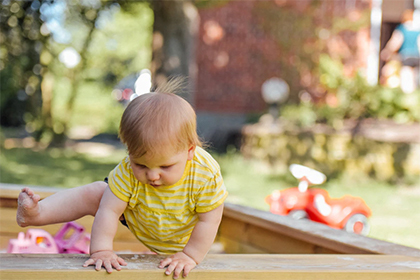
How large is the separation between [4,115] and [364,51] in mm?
8197

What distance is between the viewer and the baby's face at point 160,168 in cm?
157

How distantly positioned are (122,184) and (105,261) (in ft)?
1.03

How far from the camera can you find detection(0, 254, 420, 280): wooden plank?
1411mm

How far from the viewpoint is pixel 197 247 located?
1.63 m

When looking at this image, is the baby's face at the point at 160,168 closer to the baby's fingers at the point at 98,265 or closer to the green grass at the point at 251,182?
the baby's fingers at the point at 98,265

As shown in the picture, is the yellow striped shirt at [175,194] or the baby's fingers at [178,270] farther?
the yellow striped shirt at [175,194]

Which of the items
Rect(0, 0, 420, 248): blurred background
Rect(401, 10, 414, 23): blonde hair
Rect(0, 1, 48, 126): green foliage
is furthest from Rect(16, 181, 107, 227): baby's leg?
Rect(401, 10, 414, 23): blonde hair

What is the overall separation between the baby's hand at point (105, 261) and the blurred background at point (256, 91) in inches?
125

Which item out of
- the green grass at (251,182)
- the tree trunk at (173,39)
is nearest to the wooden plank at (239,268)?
the green grass at (251,182)

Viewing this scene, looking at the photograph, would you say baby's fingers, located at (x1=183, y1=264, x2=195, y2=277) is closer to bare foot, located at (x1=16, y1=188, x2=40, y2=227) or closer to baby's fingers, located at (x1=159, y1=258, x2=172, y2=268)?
baby's fingers, located at (x1=159, y1=258, x2=172, y2=268)

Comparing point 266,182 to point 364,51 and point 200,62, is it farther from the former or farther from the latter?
point 364,51

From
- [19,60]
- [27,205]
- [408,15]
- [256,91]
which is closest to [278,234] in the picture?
[27,205]

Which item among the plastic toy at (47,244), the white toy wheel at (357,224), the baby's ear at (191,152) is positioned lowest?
the white toy wheel at (357,224)

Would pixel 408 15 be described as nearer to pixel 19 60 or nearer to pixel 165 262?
pixel 19 60
